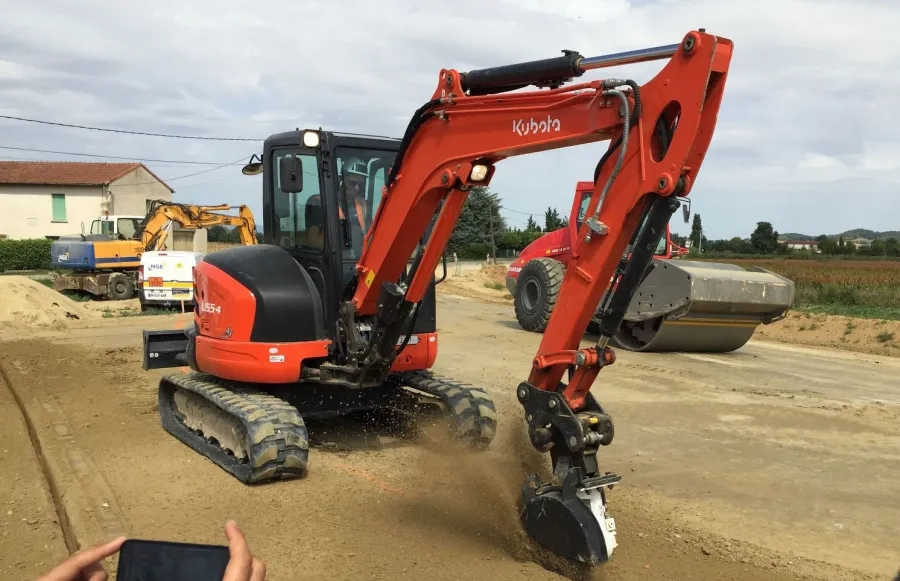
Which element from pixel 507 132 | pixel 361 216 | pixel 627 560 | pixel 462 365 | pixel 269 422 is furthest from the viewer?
pixel 462 365

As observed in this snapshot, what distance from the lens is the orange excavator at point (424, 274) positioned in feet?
12.8

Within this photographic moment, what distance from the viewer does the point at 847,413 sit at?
8531mm

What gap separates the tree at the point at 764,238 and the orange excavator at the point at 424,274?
5086 cm

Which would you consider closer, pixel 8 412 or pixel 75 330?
pixel 8 412

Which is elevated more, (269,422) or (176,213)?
(176,213)

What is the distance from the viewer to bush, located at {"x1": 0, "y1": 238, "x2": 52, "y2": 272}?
38.0 m

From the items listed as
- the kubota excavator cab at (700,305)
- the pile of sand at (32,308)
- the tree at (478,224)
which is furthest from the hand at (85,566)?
the tree at (478,224)

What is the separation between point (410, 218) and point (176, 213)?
16.5 meters

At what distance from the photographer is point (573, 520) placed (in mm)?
3887

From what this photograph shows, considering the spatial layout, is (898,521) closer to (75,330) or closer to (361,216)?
(361,216)

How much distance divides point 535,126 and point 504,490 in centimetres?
247

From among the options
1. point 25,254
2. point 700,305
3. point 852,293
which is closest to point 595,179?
point 700,305

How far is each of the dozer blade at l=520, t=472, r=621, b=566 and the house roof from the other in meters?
44.4

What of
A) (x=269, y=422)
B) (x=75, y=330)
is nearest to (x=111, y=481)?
(x=269, y=422)
